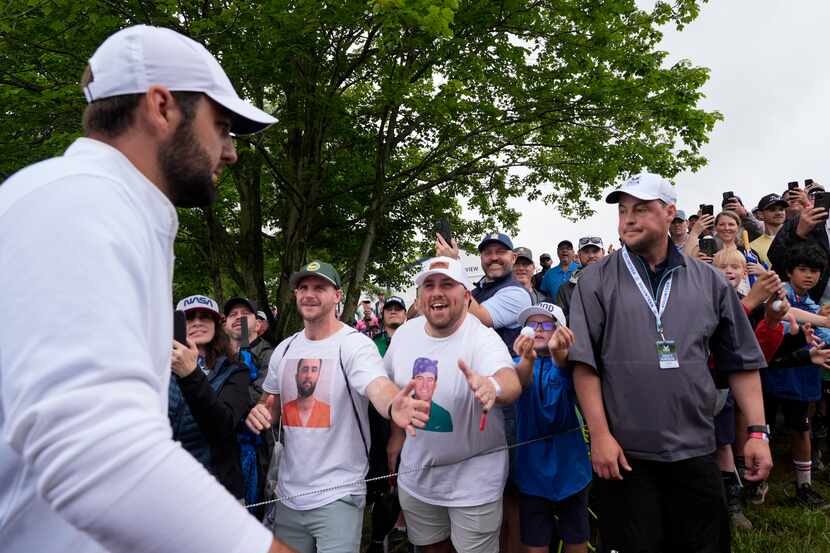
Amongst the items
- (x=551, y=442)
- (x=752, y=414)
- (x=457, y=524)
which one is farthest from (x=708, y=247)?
(x=457, y=524)

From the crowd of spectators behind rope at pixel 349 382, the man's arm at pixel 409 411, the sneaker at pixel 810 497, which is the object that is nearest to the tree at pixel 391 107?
the crowd of spectators behind rope at pixel 349 382

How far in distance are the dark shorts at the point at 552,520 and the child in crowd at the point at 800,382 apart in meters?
2.52

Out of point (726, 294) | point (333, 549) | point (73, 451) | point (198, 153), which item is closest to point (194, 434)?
point (333, 549)

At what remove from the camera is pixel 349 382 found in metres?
3.36

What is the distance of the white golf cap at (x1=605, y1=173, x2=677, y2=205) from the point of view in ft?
10.3

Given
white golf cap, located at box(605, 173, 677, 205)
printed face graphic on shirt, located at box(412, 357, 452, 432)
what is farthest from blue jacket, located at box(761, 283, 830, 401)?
printed face graphic on shirt, located at box(412, 357, 452, 432)

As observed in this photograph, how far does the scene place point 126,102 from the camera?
108 cm

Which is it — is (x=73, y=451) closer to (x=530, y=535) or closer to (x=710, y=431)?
(x=710, y=431)

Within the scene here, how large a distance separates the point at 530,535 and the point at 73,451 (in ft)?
11.3

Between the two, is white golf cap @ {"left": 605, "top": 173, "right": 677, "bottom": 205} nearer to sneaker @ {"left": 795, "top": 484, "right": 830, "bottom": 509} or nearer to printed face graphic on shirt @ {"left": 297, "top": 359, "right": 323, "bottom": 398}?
printed face graphic on shirt @ {"left": 297, "top": 359, "right": 323, "bottom": 398}

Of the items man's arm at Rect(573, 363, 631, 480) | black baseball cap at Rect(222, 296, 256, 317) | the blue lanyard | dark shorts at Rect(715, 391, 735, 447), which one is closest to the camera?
man's arm at Rect(573, 363, 631, 480)

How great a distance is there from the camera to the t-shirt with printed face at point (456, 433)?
10.8ft

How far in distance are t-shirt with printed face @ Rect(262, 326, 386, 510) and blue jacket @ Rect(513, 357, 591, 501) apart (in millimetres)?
1089

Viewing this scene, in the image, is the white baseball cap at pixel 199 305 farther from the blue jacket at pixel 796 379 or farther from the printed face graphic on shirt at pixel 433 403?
the blue jacket at pixel 796 379
